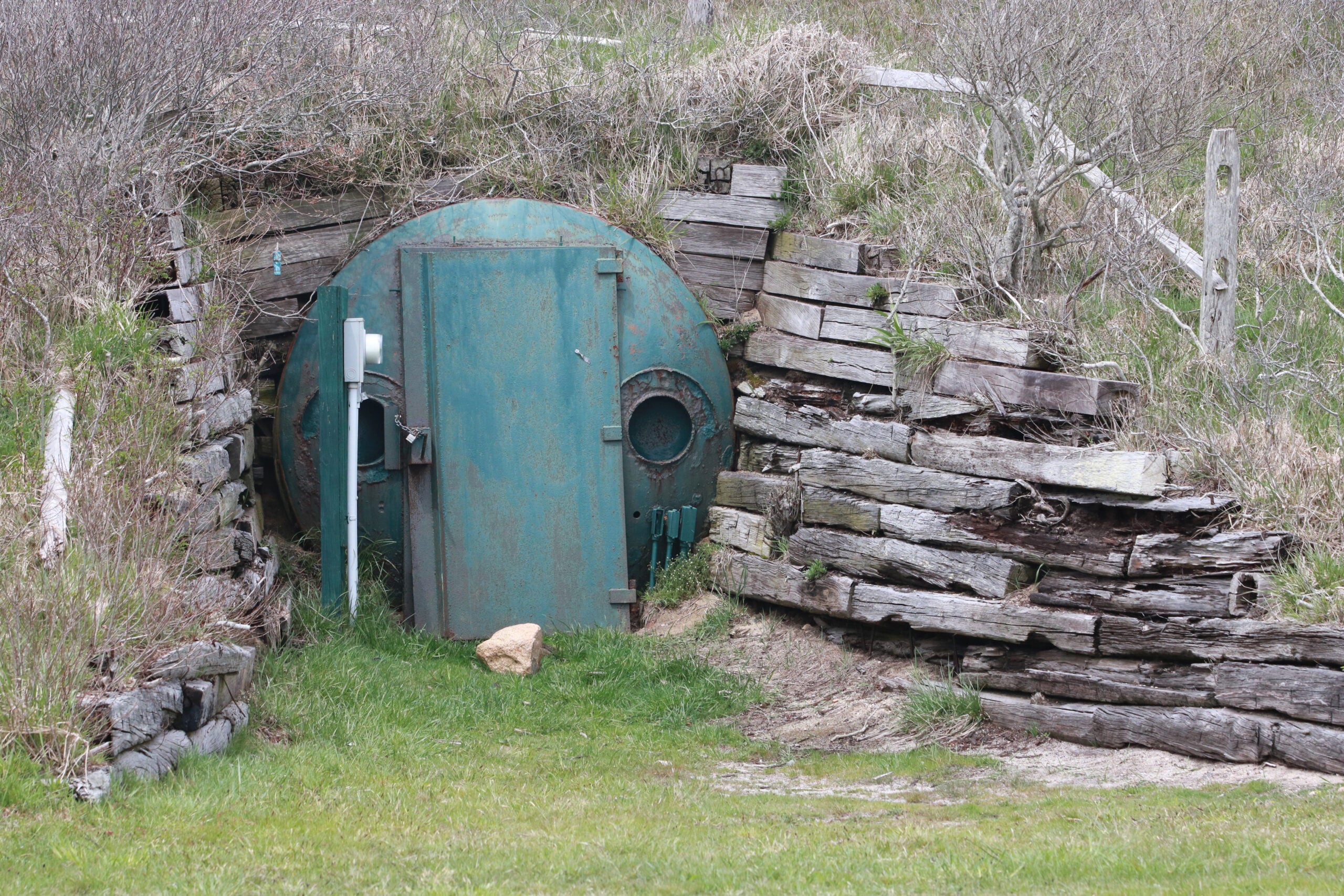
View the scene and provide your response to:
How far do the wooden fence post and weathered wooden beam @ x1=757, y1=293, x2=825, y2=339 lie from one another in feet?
7.98

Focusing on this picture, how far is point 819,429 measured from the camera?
26.8 feet

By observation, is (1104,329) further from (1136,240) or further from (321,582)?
(321,582)

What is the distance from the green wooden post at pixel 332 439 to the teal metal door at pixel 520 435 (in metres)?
0.67

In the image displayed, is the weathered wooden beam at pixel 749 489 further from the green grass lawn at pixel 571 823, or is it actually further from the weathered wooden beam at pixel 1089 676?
the green grass lawn at pixel 571 823

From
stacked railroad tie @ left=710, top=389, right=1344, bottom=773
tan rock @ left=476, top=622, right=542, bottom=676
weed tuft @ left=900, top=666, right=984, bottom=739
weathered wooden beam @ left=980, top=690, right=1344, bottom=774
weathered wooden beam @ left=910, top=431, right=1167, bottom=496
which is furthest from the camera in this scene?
tan rock @ left=476, top=622, right=542, bottom=676

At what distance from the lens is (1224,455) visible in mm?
6340

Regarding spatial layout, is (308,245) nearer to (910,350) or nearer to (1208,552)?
(910,350)

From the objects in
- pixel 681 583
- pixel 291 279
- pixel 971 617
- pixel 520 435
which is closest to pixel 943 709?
pixel 971 617

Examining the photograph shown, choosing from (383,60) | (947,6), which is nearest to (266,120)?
(383,60)

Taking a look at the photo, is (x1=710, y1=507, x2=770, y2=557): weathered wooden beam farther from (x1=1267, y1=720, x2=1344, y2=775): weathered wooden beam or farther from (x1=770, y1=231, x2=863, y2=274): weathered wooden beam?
(x1=1267, y1=720, x2=1344, y2=775): weathered wooden beam

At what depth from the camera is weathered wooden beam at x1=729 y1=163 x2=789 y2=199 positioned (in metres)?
9.19

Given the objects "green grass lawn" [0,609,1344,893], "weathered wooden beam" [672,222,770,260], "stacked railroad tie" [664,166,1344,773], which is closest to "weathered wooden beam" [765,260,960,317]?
"stacked railroad tie" [664,166,1344,773]

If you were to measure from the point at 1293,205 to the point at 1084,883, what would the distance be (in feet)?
19.4

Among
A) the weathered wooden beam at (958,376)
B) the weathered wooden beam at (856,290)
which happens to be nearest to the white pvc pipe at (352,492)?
the weathered wooden beam at (958,376)
